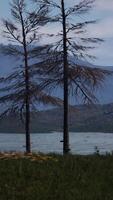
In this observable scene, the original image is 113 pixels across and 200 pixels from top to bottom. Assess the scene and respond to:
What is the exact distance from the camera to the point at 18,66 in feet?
107

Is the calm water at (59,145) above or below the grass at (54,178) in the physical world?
below

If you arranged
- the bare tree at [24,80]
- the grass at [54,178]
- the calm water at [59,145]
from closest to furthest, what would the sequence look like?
the grass at [54,178] < the bare tree at [24,80] < the calm water at [59,145]

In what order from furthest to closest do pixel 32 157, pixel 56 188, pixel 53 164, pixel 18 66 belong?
pixel 18 66
pixel 32 157
pixel 53 164
pixel 56 188

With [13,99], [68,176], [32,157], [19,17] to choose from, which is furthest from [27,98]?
[68,176]

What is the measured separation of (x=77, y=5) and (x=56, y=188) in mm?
17345

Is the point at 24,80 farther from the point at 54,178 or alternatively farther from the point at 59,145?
the point at 59,145

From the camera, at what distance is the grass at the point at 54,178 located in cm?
1030

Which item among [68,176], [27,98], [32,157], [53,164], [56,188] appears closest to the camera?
[56,188]

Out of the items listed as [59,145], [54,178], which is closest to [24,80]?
[54,178]

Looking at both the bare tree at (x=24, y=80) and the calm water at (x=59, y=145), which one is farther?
the calm water at (x=59, y=145)

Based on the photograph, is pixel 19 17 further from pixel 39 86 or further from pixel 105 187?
pixel 105 187

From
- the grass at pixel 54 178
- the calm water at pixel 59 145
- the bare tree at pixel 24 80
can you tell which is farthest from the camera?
the calm water at pixel 59 145

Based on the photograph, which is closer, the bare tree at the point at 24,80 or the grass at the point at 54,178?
the grass at the point at 54,178

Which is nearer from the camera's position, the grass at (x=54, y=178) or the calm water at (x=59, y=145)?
the grass at (x=54, y=178)
